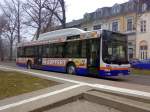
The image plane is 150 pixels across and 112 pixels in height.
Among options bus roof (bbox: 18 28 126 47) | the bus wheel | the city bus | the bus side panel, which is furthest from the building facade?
the bus wheel

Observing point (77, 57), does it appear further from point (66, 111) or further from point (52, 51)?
point (66, 111)

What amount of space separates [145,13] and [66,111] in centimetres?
3870

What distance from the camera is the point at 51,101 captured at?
8.84 meters

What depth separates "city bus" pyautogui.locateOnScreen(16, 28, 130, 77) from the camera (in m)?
16.6

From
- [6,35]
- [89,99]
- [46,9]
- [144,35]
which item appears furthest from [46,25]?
[89,99]

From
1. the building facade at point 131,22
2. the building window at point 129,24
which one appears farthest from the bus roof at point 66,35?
the building window at point 129,24

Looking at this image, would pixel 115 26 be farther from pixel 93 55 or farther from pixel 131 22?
pixel 93 55

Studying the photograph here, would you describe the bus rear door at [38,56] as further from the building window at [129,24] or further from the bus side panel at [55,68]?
the building window at [129,24]

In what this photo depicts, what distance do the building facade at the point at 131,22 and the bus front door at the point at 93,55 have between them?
76.6 ft

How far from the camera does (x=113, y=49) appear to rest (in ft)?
55.5

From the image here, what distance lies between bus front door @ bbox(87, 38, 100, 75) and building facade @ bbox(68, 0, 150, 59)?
23361 mm

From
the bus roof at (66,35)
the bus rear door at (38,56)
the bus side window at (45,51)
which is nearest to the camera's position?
the bus roof at (66,35)

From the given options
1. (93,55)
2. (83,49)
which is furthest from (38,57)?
(93,55)

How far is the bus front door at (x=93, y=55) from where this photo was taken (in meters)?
16.9
